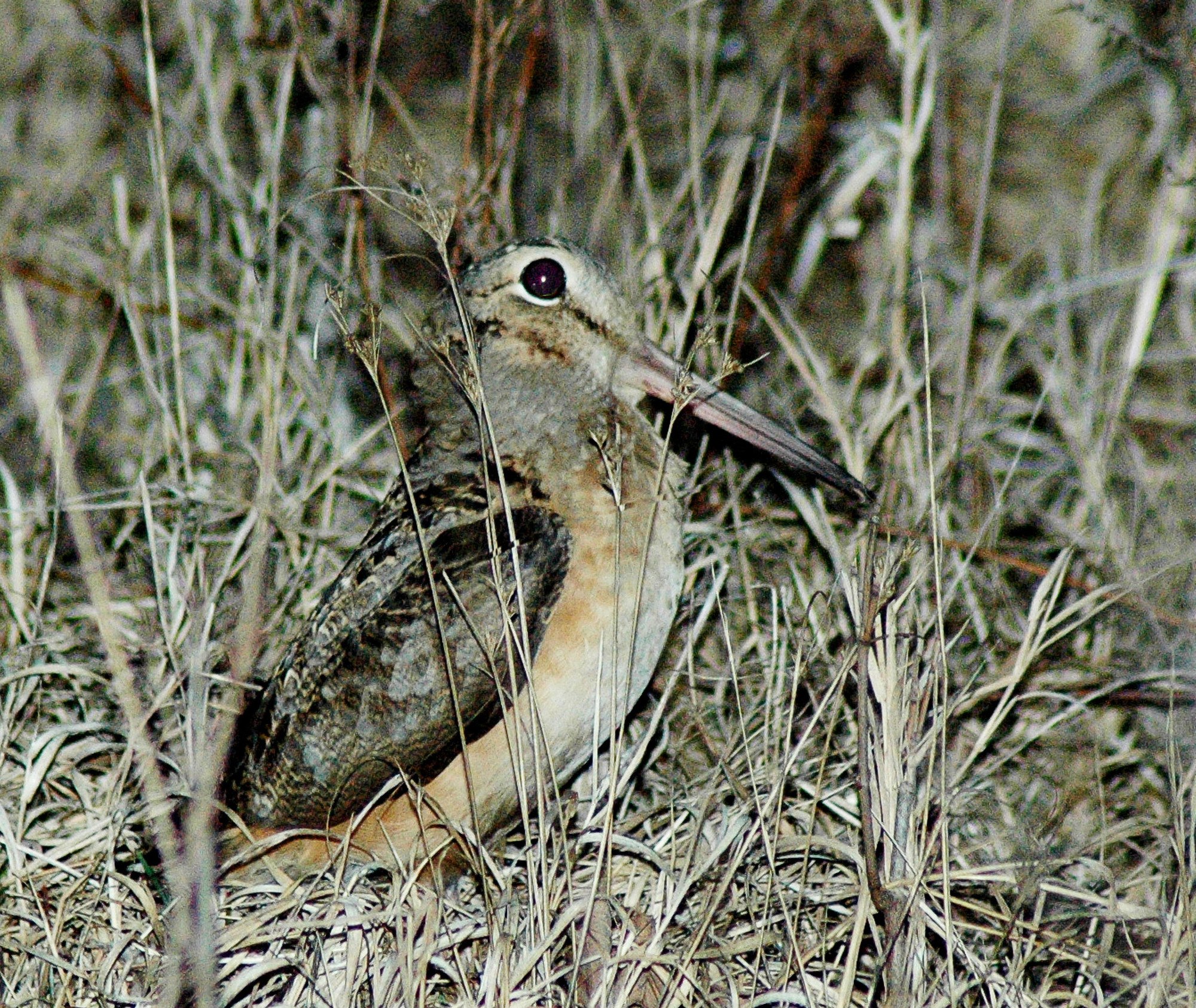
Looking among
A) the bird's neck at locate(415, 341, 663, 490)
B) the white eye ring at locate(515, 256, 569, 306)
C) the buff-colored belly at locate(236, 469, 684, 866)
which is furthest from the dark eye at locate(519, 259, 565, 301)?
the buff-colored belly at locate(236, 469, 684, 866)

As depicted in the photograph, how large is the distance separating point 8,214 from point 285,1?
1.24 metres

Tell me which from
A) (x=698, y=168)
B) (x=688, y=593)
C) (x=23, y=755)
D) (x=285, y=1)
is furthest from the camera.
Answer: (x=285, y=1)

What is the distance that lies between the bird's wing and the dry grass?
0.54 ft

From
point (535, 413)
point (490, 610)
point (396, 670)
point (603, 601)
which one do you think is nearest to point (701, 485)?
point (535, 413)

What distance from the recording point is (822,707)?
111 inches

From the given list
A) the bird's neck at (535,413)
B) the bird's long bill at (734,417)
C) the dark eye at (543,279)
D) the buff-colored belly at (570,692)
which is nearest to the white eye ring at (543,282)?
the dark eye at (543,279)

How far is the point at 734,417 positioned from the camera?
136 inches

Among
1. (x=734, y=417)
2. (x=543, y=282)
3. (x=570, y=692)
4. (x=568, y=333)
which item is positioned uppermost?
(x=543, y=282)

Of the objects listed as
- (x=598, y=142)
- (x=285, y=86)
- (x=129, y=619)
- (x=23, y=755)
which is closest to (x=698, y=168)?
(x=598, y=142)

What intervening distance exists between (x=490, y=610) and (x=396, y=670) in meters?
0.24

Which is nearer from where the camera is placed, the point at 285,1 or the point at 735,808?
the point at 735,808

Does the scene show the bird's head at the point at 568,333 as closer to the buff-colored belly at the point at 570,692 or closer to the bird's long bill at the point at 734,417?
the bird's long bill at the point at 734,417

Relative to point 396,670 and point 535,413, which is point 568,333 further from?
point 396,670

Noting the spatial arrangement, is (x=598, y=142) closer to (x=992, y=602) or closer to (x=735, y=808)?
(x=992, y=602)
